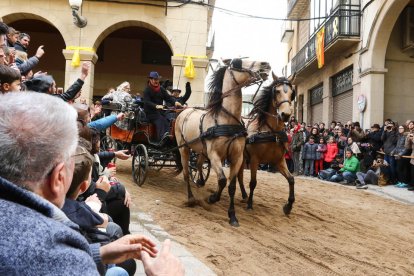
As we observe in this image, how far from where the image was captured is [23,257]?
3.18 feet

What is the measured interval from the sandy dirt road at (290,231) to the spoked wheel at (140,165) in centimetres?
23

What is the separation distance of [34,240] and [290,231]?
5.37m

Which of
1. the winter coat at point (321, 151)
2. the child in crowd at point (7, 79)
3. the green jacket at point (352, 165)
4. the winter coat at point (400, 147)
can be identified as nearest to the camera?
the child in crowd at point (7, 79)

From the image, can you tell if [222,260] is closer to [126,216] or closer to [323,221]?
[126,216]

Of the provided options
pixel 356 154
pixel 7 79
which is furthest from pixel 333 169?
pixel 7 79

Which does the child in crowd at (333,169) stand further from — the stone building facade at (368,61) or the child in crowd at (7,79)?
the child in crowd at (7,79)

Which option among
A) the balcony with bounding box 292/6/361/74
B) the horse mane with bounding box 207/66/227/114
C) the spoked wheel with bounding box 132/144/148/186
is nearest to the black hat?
the horse mane with bounding box 207/66/227/114

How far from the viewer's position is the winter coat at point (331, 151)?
1302 centimetres

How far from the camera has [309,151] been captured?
44.5 feet

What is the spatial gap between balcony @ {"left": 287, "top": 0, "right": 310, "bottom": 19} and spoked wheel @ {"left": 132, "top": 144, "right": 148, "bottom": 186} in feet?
62.5

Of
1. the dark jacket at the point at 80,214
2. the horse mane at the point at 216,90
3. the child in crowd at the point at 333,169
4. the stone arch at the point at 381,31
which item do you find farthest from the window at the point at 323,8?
the dark jacket at the point at 80,214

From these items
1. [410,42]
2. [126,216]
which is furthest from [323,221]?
[410,42]

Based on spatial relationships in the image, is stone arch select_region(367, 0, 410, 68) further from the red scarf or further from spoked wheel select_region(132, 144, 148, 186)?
spoked wheel select_region(132, 144, 148, 186)

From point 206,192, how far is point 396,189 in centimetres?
531
